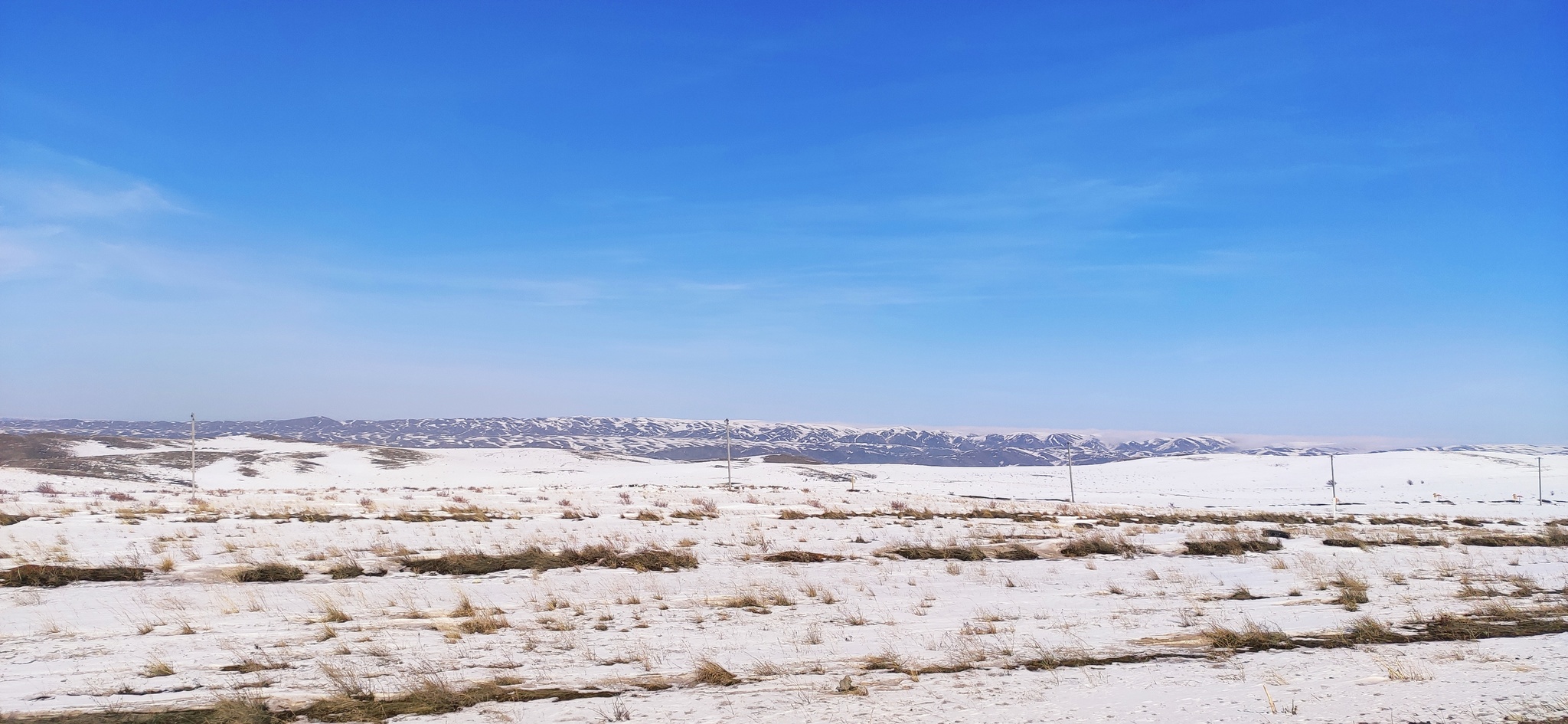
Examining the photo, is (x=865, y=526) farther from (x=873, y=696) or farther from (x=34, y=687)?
(x=34, y=687)

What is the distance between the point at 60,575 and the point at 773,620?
10536mm

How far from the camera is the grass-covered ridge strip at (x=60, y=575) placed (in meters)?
11.8

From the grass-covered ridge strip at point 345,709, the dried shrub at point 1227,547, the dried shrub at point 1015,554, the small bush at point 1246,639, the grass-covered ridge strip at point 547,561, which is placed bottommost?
the dried shrub at point 1227,547

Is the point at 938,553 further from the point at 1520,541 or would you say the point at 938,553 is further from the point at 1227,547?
the point at 1520,541

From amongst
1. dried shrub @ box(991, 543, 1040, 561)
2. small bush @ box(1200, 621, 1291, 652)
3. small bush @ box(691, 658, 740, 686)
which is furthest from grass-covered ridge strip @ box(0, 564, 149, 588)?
dried shrub @ box(991, 543, 1040, 561)

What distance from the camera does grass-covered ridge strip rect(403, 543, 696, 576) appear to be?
13.8 m

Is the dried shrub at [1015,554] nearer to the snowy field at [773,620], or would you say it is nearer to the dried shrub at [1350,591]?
the snowy field at [773,620]

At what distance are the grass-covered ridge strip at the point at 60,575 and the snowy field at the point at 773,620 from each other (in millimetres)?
179

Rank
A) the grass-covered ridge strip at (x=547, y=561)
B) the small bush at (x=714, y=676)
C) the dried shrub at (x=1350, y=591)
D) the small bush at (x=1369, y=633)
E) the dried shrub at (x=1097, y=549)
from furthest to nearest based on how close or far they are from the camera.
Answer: the dried shrub at (x=1097, y=549) < the grass-covered ridge strip at (x=547, y=561) < the dried shrub at (x=1350, y=591) < the small bush at (x=1369, y=633) < the small bush at (x=714, y=676)

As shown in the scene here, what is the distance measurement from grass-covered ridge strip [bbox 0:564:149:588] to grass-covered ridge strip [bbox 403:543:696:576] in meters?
3.86

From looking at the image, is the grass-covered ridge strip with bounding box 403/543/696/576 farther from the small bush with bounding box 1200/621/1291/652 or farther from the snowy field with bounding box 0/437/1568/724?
the small bush with bounding box 1200/621/1291/652

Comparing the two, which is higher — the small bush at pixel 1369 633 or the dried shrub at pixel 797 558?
the small bush at pixel 1369 633

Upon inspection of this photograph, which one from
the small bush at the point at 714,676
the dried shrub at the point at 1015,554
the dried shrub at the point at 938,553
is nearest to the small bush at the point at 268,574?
the small bush at the point at 714,676

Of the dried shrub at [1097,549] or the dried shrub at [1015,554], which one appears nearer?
the dried shrub at [1015,554]
